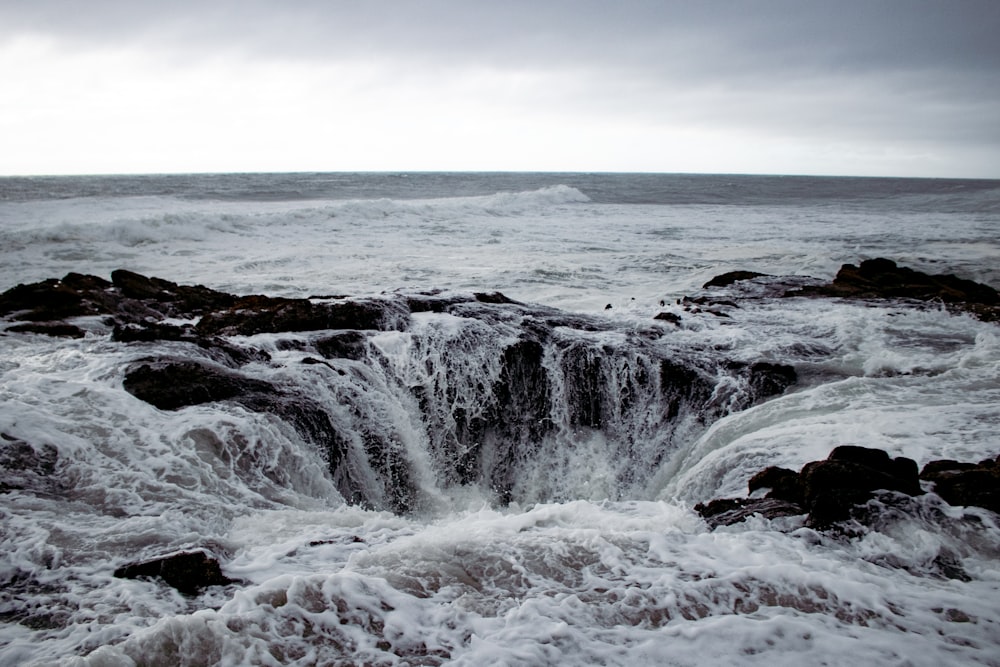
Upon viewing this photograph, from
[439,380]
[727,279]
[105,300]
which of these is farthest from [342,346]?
[727,279]

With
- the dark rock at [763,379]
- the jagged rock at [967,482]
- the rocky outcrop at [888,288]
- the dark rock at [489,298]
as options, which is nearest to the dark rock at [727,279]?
the rocky outcrop at [888,288]

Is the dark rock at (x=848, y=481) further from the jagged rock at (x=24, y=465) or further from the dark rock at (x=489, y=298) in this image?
the dark rock at (x=489, y=298)

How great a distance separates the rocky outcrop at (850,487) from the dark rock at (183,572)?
3.50 meters

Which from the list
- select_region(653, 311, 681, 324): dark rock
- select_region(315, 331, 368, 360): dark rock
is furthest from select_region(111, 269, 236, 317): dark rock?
select_region(653, 311, 681, 324): dark rock

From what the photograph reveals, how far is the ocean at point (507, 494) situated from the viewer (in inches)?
138

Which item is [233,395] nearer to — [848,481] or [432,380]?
[432,380]

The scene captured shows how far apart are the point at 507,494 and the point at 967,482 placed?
4.63m

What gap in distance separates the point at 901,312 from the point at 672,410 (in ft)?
18.7

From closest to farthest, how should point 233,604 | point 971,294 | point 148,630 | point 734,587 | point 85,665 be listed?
point 85,665 < point 148,630 < point 233,604 < point 734,587 < point 971,294

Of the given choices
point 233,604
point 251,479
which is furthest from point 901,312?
point 233,604

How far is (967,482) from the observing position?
4.84 m

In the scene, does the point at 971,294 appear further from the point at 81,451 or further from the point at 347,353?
the point at 81,451

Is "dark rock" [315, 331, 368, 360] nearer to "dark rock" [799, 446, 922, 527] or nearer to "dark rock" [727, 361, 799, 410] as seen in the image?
"dark rock" [727, 361, 799, 410]

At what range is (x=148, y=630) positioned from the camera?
3373mm
